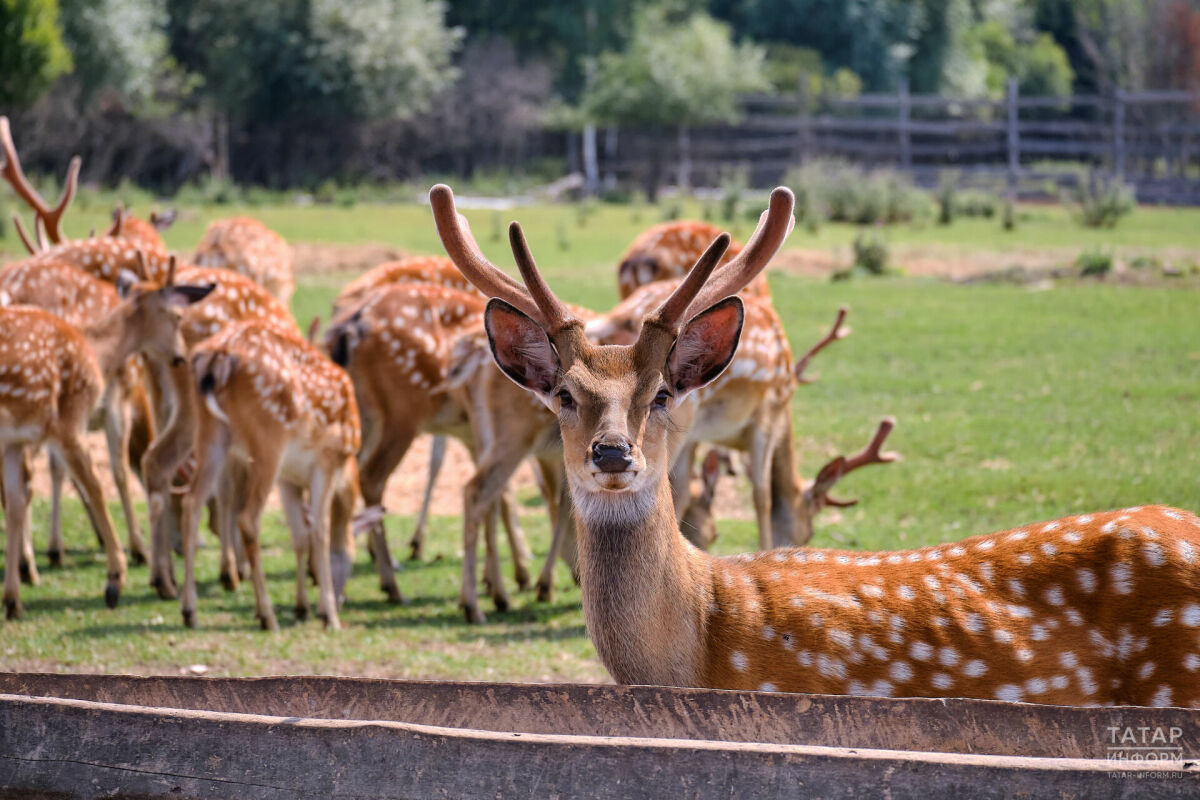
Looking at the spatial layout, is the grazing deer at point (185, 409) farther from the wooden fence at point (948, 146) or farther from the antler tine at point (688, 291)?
the wooden fence at point (948, 146)

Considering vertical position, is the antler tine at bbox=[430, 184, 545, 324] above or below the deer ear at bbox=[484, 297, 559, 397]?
above

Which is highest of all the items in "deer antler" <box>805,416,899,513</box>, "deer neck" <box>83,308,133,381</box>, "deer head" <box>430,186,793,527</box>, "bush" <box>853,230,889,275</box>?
"deer head" <box>430,186,793,527</box>

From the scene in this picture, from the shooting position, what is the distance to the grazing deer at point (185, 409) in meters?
7.41

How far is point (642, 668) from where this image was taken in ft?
12.2

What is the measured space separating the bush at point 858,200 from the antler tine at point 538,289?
21297mm

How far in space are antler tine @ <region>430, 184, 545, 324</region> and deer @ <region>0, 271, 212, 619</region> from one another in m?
3.33

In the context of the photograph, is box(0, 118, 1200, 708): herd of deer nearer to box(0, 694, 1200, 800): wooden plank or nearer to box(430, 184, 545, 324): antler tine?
box(430, 184, 545, 324): antler tine

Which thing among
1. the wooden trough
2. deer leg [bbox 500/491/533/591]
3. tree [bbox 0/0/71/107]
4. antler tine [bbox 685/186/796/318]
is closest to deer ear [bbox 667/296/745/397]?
antler tine [bbox 685/186/796/318]

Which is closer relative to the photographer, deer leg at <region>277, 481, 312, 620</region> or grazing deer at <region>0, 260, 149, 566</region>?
deer leg at <region>277, 481, 312, 620</region>

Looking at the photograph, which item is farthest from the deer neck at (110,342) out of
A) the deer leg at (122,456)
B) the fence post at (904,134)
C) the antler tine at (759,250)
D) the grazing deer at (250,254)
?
the fence post at (904,134)

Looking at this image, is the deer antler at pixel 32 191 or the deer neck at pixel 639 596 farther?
the deer antler at pixel 32 191

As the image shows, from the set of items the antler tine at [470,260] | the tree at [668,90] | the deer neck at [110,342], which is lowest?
the deer neck at [110,342]

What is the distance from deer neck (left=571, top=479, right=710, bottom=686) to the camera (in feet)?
12.2

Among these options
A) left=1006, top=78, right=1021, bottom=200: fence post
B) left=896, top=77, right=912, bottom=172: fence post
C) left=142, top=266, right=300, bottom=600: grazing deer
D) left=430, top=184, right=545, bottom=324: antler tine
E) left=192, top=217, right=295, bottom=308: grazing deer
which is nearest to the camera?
left=430, top=184, right=545, bottom=324: antler tine
